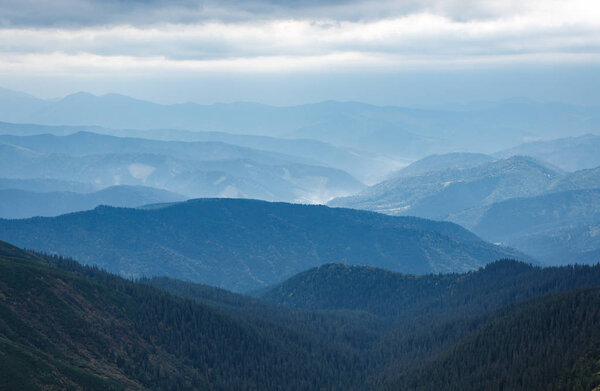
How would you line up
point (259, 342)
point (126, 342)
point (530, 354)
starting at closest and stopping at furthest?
point (530, 354), point (126, 342), point (259, 342)

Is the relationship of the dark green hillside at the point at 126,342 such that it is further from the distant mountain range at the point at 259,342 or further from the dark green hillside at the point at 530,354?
the dark green hillside at the point at 530,354

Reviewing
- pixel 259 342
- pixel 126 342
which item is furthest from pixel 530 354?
pixel 126 342

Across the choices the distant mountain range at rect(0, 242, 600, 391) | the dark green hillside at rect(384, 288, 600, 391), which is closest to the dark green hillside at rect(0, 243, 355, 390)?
the distant mountain range at rect(0, 242, 600, 391)

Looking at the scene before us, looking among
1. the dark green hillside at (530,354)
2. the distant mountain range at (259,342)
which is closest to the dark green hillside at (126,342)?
the distant mountain range at (259,342)

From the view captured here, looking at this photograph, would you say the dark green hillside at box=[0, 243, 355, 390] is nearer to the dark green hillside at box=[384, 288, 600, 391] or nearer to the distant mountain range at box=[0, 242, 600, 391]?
the distant mountain range at box=[0, 242, 600, 391]

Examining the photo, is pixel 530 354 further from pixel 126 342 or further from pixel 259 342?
pixel 126 342

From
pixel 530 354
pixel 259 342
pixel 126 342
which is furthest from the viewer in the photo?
pixel 259 342

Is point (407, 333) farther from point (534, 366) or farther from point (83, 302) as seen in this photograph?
point (83, 302)

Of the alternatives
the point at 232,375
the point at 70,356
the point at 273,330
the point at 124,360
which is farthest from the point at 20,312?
the point at 273,330
